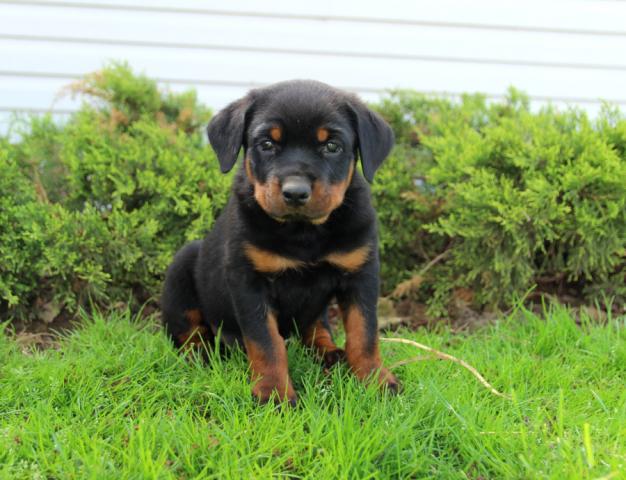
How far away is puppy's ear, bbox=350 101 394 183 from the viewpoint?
8.52ft

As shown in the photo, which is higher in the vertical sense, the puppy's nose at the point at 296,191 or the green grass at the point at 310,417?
the puppy's nose at the point at 296,191

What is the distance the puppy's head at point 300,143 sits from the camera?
7.81 ft

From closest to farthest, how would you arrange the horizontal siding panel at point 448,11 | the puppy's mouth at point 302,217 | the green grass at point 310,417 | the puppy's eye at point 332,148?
the green grass at point 310,417
the puppy's mouth at point 302,217
the puppy's eye at point 332,148
the horizontal siding panel at point 448,11

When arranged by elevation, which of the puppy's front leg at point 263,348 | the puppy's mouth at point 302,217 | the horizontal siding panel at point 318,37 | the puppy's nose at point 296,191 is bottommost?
the puppy's front leg at point 263,348

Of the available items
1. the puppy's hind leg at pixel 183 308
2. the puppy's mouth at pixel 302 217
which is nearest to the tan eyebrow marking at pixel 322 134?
the puppy's mouth at pixel 302 217

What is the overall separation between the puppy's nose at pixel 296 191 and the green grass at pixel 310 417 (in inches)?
28.6

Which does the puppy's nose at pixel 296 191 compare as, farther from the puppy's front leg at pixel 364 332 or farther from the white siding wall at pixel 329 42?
the white siding wall at pixel 329 42

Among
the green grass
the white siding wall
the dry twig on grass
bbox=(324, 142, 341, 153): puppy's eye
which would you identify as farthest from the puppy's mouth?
the white siding wall

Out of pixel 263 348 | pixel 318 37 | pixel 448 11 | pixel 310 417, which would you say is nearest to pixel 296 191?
pixel 263 348

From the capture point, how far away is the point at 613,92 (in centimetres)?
591

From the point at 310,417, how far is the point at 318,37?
4.14 metres

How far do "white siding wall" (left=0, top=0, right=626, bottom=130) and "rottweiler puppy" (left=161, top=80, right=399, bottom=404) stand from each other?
3027mm

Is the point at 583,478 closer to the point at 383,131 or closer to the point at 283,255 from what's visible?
the point at 283,255

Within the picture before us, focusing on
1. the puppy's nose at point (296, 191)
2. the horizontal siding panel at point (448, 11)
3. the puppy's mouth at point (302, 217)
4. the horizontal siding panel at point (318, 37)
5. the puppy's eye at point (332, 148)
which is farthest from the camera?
the horizontal siding panel at point (448, 11)
